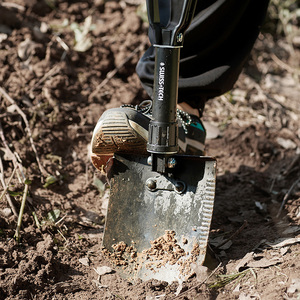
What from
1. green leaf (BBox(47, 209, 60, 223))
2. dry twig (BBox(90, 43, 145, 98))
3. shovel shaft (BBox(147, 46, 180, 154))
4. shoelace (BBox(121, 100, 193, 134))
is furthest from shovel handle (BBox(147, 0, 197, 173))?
dry twig (BBox(90, 43, 145, 98))

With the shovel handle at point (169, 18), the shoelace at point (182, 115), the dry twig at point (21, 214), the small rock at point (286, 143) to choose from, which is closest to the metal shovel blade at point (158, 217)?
the shoelace at point (182, 115)

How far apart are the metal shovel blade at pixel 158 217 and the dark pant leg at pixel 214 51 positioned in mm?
543

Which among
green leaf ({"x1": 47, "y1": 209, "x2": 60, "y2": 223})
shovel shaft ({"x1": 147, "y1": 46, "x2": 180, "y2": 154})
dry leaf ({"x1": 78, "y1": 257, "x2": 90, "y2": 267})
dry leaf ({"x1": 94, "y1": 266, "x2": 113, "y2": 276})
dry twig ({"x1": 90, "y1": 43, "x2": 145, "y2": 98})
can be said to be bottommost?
dry leaf ({"x1": 94, "y1": 266, "x2": 113, "y2": 276})

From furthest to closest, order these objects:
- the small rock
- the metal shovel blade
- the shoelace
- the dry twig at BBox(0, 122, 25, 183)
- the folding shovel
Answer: the small rock, the dry twig at BBox(0, 122, 25, 183), the shoelace, the metal shovel blade, the folding shovel

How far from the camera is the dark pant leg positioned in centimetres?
210

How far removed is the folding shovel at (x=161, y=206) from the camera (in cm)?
167

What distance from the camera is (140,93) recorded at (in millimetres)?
3102

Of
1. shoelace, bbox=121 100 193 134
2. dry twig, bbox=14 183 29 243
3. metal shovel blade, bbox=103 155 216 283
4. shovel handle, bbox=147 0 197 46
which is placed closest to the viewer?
shovel handle, bbox=147 0 197 46

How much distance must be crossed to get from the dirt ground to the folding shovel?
0.09m

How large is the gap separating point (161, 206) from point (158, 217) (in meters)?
0.05

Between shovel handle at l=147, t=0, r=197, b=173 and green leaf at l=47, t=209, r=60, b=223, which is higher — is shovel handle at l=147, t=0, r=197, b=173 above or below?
above

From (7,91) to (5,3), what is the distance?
980 mm

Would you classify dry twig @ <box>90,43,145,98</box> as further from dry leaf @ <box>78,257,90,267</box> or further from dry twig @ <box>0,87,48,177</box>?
dry leaf @ <box>78,257,90,267</box>

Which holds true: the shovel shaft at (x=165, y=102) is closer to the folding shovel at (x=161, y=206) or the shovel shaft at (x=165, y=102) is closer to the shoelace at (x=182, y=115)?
the folding shovel at (x=161, y=206)
